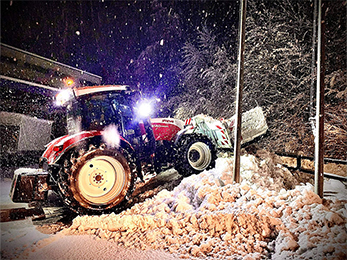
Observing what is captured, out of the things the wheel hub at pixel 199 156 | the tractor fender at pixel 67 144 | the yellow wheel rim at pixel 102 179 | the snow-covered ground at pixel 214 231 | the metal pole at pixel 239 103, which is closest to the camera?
the snow-covered ground at pixel 214 231

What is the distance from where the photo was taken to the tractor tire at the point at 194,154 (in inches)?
229

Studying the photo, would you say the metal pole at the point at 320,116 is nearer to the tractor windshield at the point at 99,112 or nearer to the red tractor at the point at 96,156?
the red tractor at the point at 96,156

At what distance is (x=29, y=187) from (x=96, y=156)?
1126 millimetres

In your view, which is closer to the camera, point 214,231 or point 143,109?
point 214,231

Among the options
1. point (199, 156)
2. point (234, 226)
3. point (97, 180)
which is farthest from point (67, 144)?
point (199, 156)

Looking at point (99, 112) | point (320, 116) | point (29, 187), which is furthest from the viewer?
point (99, 112)

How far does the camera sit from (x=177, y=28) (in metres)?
13.1

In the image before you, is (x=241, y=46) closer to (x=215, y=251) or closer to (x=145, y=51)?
(x=215, y=251)

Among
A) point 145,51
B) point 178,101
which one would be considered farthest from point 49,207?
point 145,51

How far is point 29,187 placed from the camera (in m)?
3.50

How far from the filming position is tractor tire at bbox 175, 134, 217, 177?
5812 mm

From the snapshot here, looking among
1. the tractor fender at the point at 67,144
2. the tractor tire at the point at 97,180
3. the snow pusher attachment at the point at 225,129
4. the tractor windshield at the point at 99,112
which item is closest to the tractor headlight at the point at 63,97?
the tractor windshield at the point at 99,112

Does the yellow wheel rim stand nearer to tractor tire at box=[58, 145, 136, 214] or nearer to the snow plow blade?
tractor tire at box=[58, 145, 136, 214]

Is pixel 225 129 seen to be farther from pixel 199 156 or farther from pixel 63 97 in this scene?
pixel 63 97
